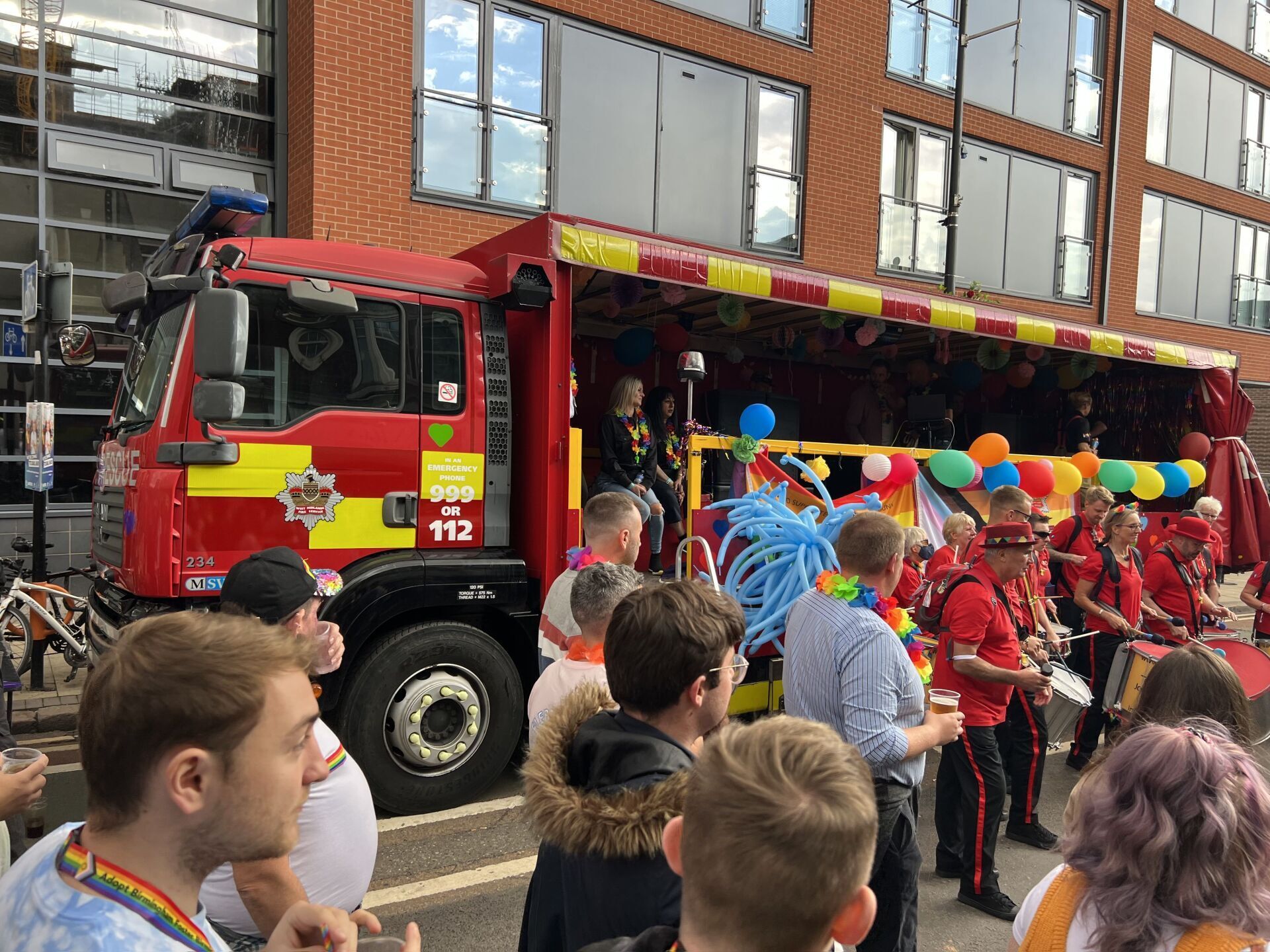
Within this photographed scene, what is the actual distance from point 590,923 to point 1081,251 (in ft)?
58.5

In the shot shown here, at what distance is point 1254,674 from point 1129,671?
731mm

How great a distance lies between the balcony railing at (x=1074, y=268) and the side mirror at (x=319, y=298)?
15084 mm

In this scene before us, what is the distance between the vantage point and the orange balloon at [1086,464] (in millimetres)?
7812

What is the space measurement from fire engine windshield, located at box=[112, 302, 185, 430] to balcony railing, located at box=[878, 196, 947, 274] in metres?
11.3

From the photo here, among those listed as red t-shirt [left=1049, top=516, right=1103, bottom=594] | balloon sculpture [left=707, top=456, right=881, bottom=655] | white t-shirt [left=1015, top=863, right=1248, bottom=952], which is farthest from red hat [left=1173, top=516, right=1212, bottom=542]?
white t-shirt [left=1015, top=863, right=1248, bottom=952]

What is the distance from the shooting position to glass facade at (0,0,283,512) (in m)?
8.74

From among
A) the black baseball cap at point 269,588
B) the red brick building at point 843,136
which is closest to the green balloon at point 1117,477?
the red brick building at point 843,136

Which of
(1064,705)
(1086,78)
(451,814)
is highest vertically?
(1086,78)

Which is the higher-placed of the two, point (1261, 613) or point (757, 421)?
point (757, 421)

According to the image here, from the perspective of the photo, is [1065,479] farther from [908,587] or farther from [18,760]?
[18,760]

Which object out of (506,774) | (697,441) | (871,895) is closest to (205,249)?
(697,441)

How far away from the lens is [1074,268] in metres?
16.2

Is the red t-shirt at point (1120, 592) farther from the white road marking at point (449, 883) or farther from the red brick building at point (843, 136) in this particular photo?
the red brick building at point (843, 136)

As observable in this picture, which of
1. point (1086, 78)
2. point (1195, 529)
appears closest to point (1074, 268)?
point (1086, 78)
